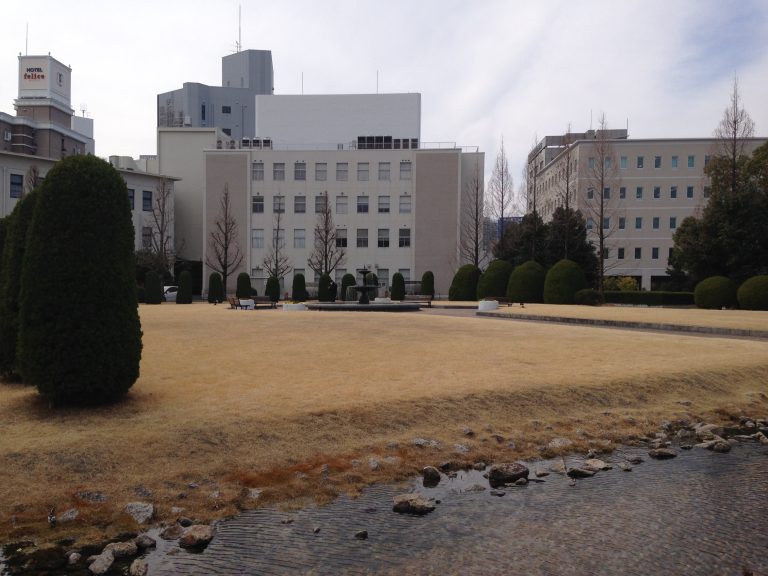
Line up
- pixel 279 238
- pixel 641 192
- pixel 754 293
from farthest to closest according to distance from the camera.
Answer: pixel 641 192 < pixel 279 238 < pixel 754 293

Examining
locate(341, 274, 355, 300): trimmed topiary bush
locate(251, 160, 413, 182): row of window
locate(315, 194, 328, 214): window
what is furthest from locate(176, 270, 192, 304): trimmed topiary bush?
locate(251, 160, 413, 182): row of window

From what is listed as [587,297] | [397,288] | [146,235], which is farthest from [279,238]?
Result: [587,297]

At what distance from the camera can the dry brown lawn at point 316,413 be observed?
613cm

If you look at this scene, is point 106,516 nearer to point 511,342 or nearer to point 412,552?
point 412,552

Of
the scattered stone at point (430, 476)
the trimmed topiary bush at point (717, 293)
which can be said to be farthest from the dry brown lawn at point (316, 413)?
the trimmed topiary bush at point (717, 293)

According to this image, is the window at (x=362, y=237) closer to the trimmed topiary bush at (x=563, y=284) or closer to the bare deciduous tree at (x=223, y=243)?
the bare deciduous tree at (x=223, y=243)

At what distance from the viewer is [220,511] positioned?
570 centimetres

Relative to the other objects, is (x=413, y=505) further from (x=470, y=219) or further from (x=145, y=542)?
(x=470, y=219)

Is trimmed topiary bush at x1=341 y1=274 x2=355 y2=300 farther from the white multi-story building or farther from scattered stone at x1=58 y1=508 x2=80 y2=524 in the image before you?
scattered stone at x1=58 y1=508 x2=80 y2=524

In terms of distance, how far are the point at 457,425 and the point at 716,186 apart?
46.3 m

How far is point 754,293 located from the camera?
104 feet

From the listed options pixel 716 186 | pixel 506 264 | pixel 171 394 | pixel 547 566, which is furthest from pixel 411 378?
pixel 716 186

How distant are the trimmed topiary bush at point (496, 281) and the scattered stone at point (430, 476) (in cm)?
3572

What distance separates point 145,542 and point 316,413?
11.1 feet
